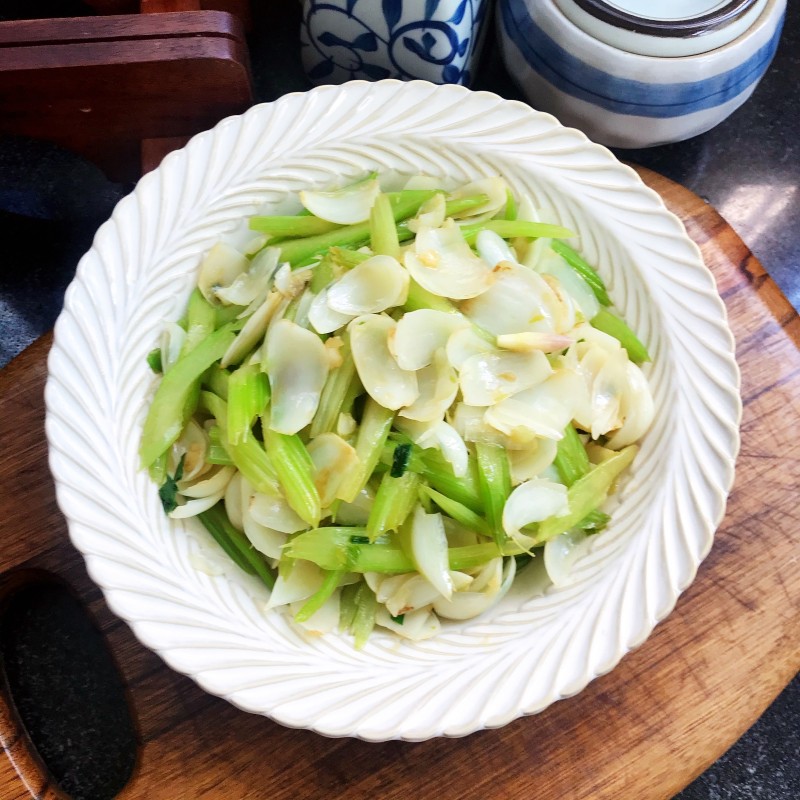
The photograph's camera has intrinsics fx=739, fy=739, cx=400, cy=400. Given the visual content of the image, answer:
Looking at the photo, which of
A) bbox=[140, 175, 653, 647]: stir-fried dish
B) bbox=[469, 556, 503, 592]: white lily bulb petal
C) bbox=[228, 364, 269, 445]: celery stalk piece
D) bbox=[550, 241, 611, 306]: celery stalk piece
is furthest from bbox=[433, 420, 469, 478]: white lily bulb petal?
bbox=[550, 241, 611, 306]: celery stalk piece

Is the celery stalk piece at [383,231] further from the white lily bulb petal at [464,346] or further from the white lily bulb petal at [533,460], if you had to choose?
the white lily bulb petal at [533,460]

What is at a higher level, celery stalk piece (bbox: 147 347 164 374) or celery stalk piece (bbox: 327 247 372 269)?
celery stalk piece (bbox: 327 247 372 269)

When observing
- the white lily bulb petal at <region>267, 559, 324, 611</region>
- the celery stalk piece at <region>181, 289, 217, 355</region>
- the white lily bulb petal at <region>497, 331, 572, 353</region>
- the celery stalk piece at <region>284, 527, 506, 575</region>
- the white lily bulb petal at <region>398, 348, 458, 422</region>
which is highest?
the white lily bulb petal at <region>497, 331, 572, 353</region>

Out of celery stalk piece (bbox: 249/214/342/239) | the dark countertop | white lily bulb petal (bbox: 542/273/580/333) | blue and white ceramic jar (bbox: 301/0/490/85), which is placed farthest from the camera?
the dark countertop

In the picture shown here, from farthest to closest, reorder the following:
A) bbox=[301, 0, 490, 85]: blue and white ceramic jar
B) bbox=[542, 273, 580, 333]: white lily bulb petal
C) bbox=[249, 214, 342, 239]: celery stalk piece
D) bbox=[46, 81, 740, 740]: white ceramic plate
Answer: bbox=[301, 0, 490, 85]: blue and white ceramic jar, bbox=[249, 214, 342, 239]: celery stalk piece, bbox=[542, 273, 580, 333]: white lily bulb petal, bbox=[46, 81, 740, 740]: white ceramic plate

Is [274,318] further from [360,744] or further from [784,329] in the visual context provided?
[784,329]

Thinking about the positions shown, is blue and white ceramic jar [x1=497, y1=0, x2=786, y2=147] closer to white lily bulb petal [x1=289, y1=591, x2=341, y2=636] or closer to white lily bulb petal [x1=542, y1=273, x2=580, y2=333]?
white lily bulb petal [x1=542, y1=273, x2=580, y2=333]

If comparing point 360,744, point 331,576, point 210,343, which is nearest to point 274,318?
point 210,343

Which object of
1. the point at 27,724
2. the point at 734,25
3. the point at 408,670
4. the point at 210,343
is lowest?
the point at 27,724
